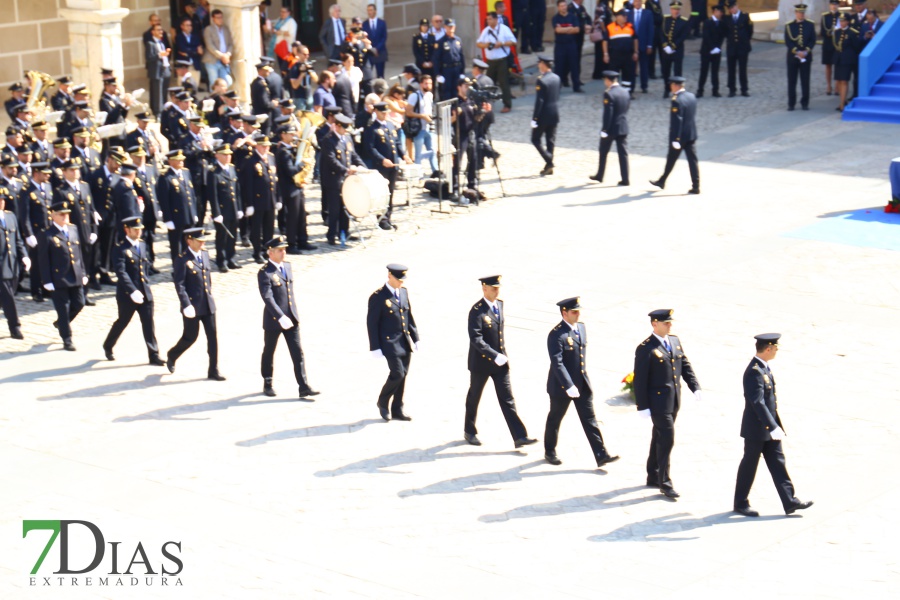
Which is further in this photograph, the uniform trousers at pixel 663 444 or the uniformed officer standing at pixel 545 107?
the uniformed officer standing at pixel 545 107

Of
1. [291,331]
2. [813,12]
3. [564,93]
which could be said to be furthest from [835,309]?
[813,12]

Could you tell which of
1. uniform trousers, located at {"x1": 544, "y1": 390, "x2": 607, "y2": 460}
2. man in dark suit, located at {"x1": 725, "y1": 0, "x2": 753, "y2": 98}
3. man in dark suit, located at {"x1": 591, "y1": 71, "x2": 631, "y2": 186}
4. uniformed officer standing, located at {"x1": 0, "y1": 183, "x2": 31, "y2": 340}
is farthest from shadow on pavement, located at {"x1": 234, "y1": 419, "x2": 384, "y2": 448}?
man in dark suit, located at {"x1": 725, "y1": 0, "x2": 753, "y2": 98}

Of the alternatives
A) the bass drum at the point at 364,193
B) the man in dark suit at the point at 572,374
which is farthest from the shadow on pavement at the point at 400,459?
the bass drum at the point at 364,193

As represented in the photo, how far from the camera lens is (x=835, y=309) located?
16.0 m

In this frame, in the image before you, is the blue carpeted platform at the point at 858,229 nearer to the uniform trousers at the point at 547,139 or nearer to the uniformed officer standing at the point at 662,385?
the uniform trousers at the point at 547,139

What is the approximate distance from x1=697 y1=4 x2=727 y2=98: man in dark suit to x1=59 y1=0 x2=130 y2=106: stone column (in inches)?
400

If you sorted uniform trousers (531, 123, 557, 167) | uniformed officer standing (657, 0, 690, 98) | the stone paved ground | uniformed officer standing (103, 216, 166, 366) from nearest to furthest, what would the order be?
the stone paved ground, uniformed officer standing (103, 216, 166, 366), uniform trousers (531, 123, 557, 167), uniformed officer standing (657, 0, 690, 98)

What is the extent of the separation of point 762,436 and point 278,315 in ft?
15.5

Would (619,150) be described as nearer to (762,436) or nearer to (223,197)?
(223,197)

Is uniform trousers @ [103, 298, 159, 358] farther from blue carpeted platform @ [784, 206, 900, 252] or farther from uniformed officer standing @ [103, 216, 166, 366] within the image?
blue carpeted platform @ [784, 206, 900, 252]

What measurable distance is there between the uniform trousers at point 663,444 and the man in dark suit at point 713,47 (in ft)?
52.8

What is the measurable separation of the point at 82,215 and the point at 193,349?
2.41 meters

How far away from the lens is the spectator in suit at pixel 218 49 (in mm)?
25031

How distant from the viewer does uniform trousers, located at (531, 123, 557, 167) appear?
853 inches
